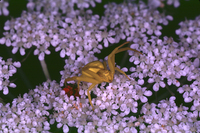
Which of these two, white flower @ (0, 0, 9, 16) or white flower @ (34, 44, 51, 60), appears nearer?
white flower @ (34, 44, 51, 60)

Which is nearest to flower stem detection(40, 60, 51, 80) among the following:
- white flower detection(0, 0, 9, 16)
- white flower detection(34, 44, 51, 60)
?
white flower detection(34, 44, 51, 60)

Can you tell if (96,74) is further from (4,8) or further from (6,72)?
(4,8)

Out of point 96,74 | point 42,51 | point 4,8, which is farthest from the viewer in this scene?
Answer: point 4,8

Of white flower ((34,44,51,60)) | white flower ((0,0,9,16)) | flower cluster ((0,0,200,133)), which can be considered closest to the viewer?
flower cluster ((0,0,200,133))

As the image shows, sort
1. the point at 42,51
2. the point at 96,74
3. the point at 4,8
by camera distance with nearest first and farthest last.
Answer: the point at 96,74
the point at 42,51
the point at 4,8

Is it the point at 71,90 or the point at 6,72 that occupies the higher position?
the point at 6,72

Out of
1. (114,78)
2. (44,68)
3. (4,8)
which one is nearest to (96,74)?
(114,78)

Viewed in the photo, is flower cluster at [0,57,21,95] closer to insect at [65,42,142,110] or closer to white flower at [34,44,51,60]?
white flower at [34,44,51,60]

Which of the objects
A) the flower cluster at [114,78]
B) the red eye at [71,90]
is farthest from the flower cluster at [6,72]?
the red eye at [71,90]

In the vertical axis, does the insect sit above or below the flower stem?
below

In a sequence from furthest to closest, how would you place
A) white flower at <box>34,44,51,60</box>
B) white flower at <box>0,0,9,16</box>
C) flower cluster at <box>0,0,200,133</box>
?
white flower at <box>0,0,9,16</box> → white flower at <box>34,44,51,60</box> → flower cluster at <box>0,0,200,133</box>

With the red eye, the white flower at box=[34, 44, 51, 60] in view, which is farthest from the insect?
the white flower at box=[34, 44, 51, 60]

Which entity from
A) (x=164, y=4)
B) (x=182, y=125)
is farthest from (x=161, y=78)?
(x=164, y=4)
